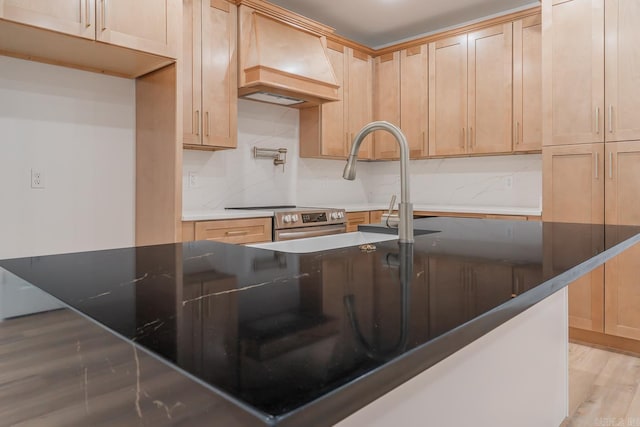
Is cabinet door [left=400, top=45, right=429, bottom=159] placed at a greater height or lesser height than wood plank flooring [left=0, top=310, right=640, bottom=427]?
greater

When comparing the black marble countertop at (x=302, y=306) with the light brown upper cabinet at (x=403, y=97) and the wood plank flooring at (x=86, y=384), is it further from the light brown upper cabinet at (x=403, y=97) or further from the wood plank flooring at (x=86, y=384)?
the light brown upper cabinet at (x=403, y=97)

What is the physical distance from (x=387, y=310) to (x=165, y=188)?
7.71ft

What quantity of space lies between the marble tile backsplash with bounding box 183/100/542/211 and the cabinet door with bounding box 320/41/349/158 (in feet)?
1.05

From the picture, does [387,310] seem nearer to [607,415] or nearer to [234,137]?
[607,415]

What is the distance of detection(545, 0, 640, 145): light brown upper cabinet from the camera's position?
2770mm

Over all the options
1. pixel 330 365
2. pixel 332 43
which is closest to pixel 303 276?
pixel 330 365

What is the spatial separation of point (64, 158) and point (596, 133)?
3.36 meters

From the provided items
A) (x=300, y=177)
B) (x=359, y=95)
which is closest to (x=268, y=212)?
(x=300, y=177)

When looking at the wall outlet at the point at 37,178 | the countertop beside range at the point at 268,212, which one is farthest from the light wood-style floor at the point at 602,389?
the wall outlet at the point at 37,178

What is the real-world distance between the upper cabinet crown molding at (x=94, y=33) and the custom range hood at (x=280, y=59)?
2.22 ft

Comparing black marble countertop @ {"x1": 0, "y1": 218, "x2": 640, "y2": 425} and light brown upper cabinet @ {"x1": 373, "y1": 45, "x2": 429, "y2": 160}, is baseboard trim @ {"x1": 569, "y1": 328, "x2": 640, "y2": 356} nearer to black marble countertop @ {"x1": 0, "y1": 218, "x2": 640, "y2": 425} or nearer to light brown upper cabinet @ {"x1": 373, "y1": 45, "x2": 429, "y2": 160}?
light brown upper cabinet @ {"x1": 373, "y1": 45, "x2": 429, "y2": 160}

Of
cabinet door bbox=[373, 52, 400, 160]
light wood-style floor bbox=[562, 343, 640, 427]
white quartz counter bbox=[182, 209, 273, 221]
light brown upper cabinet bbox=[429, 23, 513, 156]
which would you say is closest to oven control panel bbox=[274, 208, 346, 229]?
white quartz counter bbox=[182, 209, 273, 221]

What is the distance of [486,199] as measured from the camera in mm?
4090

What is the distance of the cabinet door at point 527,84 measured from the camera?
345 centimetres
